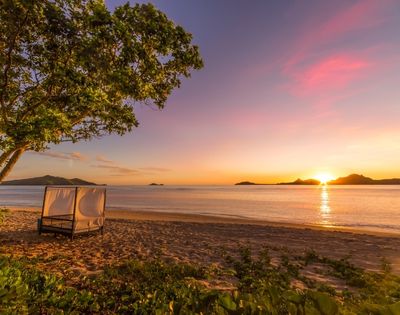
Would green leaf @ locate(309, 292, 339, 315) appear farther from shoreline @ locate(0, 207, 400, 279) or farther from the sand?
shoreline @ locate(0, 207, 400, 279)

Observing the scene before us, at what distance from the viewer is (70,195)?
1519 centimetres

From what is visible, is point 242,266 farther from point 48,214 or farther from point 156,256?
point 48,214

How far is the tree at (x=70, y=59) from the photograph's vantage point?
6.67m

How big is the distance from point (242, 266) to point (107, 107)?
23.3ft

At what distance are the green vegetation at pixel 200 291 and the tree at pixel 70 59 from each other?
11.5 ft

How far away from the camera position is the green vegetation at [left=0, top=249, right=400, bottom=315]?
6.18 ft

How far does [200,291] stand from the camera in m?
5.43

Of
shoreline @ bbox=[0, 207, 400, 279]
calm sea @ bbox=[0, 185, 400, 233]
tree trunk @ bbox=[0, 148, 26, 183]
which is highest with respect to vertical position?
tree trunk @ bbox=[0, 148, 26, 183]

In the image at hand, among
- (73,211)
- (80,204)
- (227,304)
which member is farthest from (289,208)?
(227,304)

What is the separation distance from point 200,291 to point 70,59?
717 centimetres

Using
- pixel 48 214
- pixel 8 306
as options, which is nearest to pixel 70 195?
pixel 48 214

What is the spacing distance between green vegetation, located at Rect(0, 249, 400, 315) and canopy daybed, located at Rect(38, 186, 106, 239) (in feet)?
14.7

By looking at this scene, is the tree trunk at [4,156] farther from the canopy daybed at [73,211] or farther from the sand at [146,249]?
the canopy daybed at [73,211]

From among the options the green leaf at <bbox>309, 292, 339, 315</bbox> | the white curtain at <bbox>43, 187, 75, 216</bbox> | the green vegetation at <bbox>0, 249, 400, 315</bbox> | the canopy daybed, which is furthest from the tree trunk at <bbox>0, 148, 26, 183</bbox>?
the green leaf at <bbox>309, 292, 339, 315</bbox>
